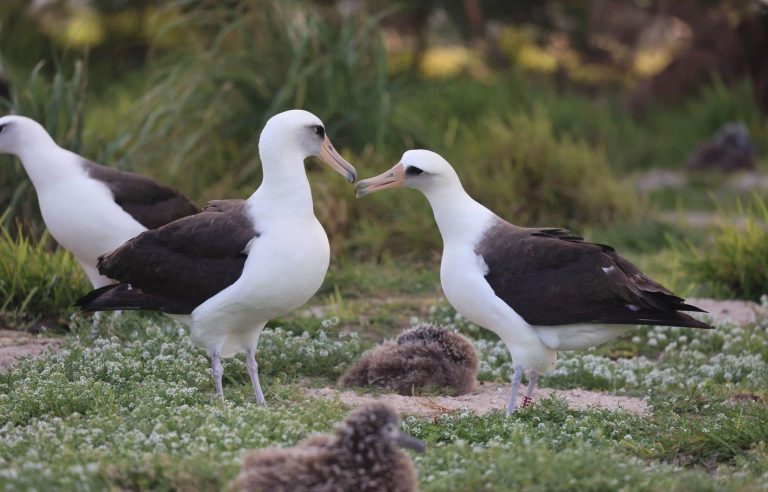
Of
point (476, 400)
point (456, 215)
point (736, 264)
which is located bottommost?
point (476, 400)

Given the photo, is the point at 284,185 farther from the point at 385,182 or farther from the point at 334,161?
the point at 385,182

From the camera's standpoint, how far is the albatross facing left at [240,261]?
18.1ft

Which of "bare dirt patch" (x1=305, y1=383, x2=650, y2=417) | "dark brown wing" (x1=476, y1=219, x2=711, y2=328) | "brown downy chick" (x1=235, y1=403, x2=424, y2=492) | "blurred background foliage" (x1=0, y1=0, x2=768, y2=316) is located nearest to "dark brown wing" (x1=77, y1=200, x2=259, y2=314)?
"bare dirt patch" (x1=305, y1=383, x2=650, y2=417)

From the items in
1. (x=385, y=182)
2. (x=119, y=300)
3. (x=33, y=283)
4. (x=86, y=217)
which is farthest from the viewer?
(x=33, y=283)

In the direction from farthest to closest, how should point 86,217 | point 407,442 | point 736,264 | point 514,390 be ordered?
point 736,264 → point 86,217 → point 514,390 → point 407,442

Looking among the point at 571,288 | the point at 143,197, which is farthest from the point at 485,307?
the point at 143,197

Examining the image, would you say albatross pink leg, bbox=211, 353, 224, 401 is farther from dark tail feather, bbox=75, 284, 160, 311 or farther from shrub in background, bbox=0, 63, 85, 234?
shrub in background, bbox=0, 63, 85, 234

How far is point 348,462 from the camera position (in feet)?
13.6

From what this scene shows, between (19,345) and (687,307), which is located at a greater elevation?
(687,307)

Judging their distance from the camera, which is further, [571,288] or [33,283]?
[33,283]

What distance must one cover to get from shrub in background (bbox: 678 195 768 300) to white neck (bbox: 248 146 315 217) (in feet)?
12.7

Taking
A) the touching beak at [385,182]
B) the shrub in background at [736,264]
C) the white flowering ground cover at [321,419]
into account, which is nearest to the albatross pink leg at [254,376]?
the white flowering ground cover at [321,419]

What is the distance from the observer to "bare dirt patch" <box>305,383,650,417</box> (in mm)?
5949

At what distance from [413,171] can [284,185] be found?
2.37ft
